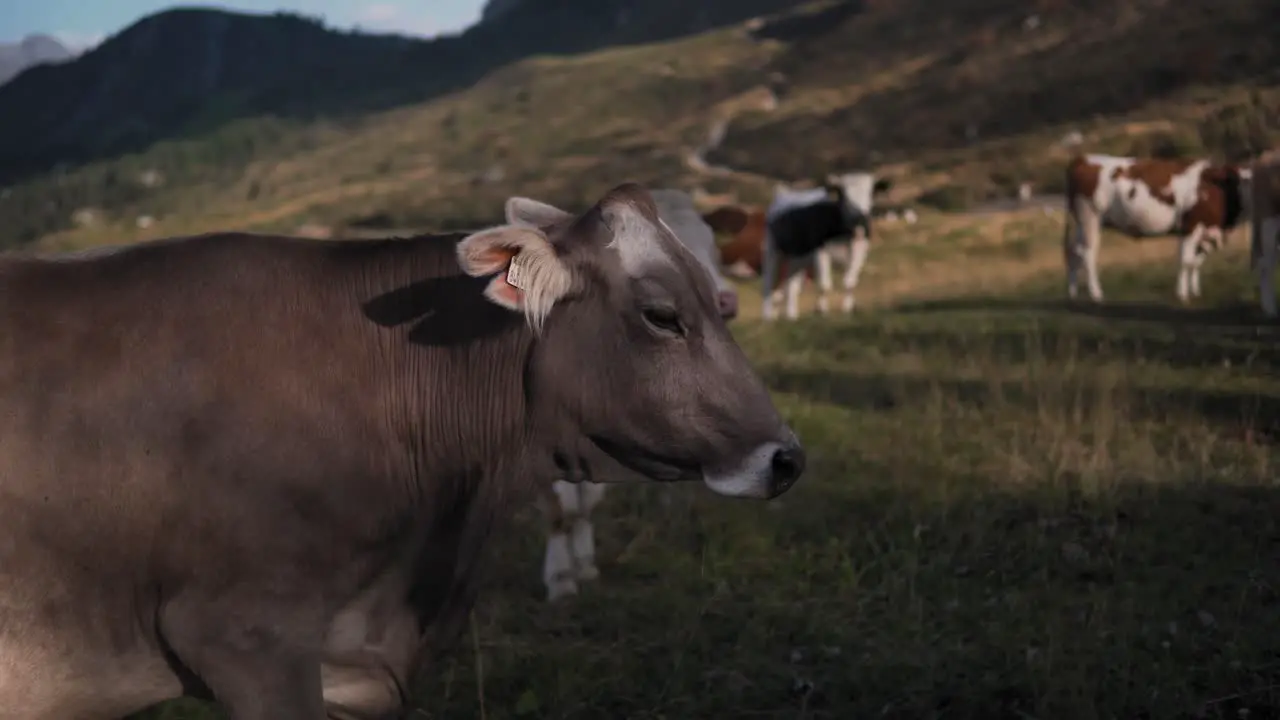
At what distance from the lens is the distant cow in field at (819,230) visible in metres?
20.5

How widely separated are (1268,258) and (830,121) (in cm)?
9141

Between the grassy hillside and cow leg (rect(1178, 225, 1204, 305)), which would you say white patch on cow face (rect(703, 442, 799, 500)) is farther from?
the grassy hillside

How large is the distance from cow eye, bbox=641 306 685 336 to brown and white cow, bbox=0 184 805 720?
0.01 meters

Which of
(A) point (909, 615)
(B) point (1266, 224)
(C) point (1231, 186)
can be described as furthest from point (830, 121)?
(A) point (909, 615)

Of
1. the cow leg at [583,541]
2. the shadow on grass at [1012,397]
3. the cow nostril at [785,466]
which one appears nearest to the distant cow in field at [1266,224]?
the shadow on grass at [1012,397]

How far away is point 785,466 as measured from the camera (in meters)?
3.74

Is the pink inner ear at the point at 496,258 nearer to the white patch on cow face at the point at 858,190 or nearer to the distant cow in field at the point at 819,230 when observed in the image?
the distant cow in field at the point at 819,230

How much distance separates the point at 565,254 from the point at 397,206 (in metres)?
128

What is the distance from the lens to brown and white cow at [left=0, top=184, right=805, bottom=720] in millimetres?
3418

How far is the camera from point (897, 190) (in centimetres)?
5847

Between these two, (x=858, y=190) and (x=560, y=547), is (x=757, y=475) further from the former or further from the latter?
(x=858, y=190)

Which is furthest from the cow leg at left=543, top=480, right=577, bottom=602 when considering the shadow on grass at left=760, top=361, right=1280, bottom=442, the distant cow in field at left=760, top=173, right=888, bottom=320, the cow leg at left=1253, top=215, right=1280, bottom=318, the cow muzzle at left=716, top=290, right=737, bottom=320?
the distant cow in field at left=760, top=173, right=888, bottom=320

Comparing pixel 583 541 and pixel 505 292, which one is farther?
pixel 583 541

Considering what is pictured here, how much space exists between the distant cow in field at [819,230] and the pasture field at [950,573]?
9.29 m
